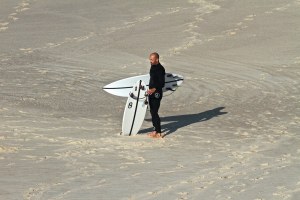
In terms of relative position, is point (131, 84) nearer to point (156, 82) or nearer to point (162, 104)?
point (156, 82)

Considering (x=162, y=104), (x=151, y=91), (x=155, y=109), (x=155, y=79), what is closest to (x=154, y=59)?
(x=155, y=79)

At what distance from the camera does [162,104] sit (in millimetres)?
17922

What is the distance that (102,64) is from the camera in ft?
72.1

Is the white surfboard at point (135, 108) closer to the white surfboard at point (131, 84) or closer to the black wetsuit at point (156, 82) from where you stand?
the black wetsuit at point (156, 82)

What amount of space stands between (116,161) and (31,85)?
22.1ft

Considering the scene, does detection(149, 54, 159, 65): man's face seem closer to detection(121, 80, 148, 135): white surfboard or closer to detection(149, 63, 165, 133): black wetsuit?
detection(149, 63, 165, 133): black wetsuit

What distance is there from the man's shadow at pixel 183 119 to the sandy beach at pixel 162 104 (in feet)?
0.12

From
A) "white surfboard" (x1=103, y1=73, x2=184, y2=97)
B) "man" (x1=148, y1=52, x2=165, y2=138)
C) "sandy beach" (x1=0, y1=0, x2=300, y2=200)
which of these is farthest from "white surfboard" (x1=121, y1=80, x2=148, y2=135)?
"white surfboard" (x1=103, y1=73, x2=184, y2=97)

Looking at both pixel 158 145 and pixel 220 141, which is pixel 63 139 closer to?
pixel 158 145

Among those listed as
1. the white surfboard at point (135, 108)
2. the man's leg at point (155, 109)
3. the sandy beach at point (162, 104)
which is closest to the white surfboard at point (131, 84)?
the white surfboard at point (135, 108)

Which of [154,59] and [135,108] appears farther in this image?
[135,108]

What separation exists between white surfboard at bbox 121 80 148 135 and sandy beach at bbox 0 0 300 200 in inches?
7.4

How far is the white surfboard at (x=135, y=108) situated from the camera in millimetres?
14633

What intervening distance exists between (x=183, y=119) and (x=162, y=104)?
5.00 feet
